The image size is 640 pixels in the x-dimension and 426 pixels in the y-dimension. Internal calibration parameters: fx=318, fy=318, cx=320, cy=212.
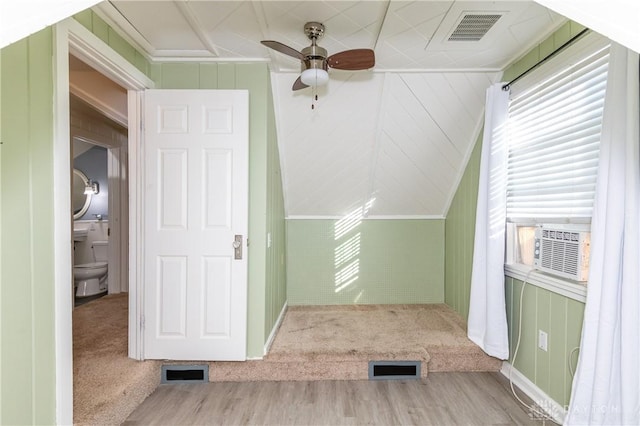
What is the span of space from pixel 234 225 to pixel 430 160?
206cm

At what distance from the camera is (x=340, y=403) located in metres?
2.18

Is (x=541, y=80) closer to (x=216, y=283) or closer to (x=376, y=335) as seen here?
(x=376, y=335)

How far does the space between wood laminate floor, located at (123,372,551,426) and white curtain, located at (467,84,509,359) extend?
38 cm

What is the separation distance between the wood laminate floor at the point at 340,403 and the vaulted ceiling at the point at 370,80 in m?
1.88

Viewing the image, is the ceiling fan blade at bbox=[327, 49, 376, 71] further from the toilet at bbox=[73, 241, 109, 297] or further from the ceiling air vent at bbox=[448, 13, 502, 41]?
the toilet at bbox=[73, 241, 109, 297]

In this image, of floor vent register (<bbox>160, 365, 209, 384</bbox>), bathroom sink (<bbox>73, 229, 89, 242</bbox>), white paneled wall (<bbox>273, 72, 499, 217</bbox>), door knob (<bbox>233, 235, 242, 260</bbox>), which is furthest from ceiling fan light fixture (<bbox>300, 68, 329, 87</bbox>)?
bathroom sink (<bbox>73, 229, 89, 242</bbox>)

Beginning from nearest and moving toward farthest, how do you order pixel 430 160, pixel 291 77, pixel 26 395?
1. pixel 26 395
2. pixel 291 77
3. pixel 430 160

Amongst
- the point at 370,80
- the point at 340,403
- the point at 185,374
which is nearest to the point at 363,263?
the point at 340,403

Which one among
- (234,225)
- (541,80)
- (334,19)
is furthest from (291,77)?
(541,80)

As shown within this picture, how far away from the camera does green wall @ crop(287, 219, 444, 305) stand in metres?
3.83

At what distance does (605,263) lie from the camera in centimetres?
151

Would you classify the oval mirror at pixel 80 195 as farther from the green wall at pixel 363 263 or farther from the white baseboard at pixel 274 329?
the white baseboard at pixel 274 329

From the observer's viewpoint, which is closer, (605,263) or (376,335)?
(605,263)

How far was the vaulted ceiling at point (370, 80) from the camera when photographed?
6.21 feet
